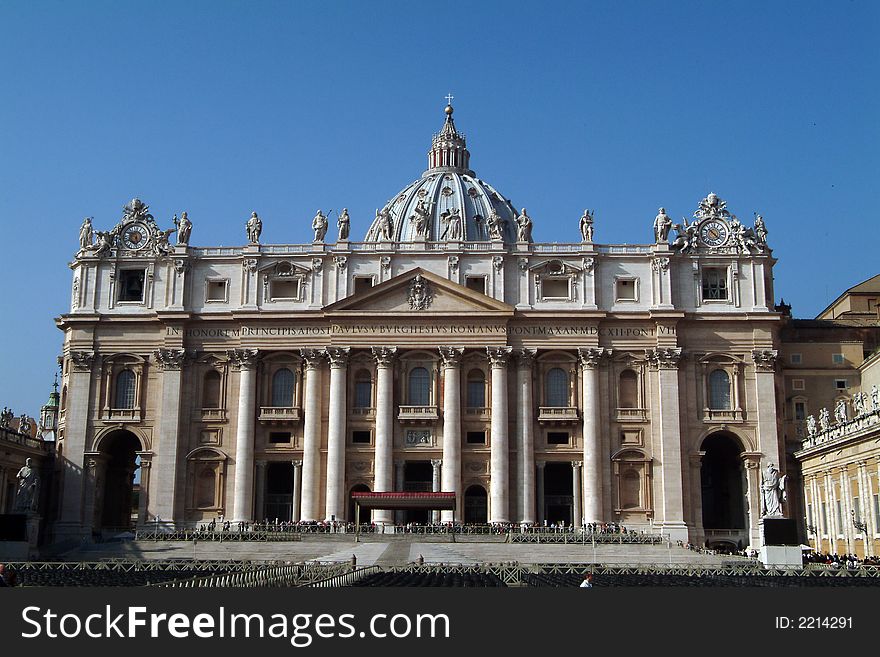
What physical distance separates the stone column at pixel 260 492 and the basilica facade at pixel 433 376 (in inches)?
7.6

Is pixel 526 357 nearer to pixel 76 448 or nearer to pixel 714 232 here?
pixel 714 232

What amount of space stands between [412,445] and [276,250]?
58.7 ft

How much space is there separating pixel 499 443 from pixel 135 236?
32.0 meters

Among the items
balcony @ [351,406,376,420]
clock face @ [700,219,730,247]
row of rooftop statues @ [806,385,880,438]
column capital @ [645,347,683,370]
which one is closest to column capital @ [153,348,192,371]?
balcony @ [351,406,376,420]

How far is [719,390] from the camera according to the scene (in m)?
79.1

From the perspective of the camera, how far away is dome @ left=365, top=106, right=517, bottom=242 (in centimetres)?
12238

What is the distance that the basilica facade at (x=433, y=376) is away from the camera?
7731 centimetres

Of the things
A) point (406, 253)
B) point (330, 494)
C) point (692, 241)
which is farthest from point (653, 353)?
point (330, 494)

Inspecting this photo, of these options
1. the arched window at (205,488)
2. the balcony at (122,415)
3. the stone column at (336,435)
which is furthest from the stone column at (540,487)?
the balcony at (122,415)

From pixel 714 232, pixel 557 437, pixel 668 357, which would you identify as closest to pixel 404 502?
pixel 557 437

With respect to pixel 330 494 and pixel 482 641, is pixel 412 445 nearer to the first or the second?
pixel 330 494

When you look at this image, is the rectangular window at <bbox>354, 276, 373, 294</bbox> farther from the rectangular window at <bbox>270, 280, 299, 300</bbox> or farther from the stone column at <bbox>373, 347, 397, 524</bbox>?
the stone column at <bbox>373, 347, 397, 524</bbox>

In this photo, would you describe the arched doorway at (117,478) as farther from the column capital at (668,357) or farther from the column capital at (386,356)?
the column capital at (668,357)

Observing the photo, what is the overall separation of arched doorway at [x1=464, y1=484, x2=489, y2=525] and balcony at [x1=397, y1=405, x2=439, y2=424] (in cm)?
585
